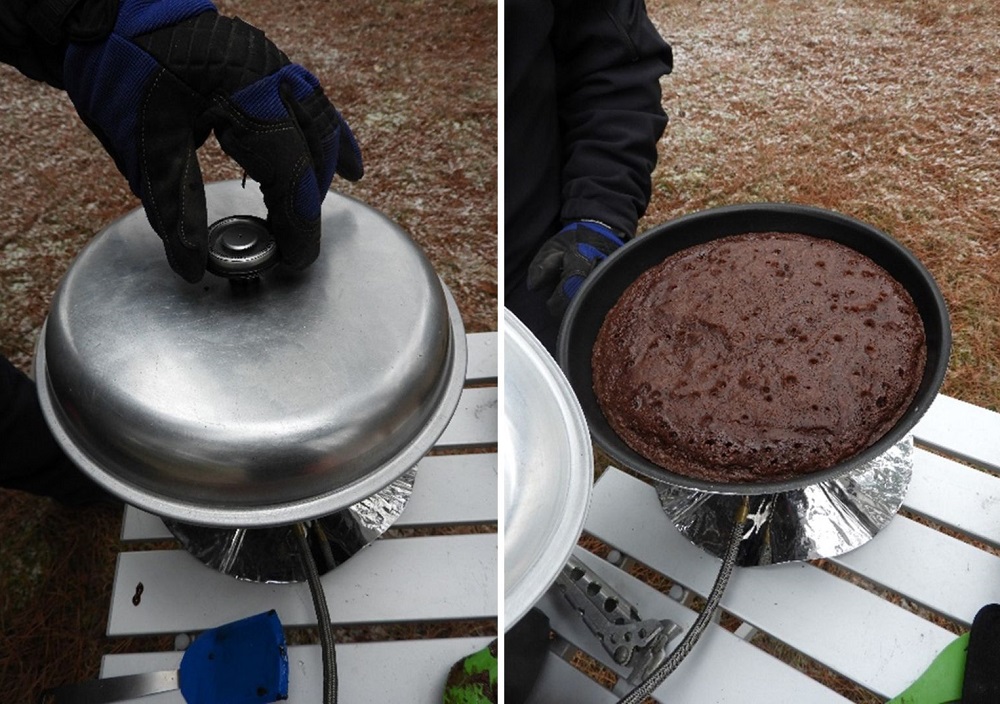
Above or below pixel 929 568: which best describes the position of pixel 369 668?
below

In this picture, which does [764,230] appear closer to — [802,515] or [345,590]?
[802,515]

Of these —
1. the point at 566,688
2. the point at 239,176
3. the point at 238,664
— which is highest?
the point at 239,176

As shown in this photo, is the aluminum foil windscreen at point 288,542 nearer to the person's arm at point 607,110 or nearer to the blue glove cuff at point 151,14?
the person's arm at point 607,110

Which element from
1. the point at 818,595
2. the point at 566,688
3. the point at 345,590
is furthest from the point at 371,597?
the point at 818,595

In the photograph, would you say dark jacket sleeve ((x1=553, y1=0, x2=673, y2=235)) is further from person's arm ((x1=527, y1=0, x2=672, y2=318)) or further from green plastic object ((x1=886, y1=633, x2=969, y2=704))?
green plastic object ((x1=886, y1=633, x2=969, y2=704))

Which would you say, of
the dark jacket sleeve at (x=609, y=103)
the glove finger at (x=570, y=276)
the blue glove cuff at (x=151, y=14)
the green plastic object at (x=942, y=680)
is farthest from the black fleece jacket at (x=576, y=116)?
the green plastic object at (x=942, y=680)

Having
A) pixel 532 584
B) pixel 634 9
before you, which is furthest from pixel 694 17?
pixel 532 584

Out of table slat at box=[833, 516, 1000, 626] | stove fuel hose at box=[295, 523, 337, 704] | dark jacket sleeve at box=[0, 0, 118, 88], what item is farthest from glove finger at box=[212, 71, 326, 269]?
table slat at box=[833, 516, 1000, 626]

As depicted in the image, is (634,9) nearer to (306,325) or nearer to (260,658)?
(306,325)
